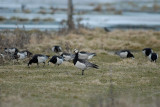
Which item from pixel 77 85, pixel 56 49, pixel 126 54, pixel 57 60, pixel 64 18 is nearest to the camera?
pixel 77 85

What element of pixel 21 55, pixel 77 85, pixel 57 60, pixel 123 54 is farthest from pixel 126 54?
pixel 77 85

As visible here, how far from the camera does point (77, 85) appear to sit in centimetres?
1354

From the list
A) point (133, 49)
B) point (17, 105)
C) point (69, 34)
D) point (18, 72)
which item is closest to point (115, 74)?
point (18, 72)

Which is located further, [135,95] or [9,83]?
[9,83]

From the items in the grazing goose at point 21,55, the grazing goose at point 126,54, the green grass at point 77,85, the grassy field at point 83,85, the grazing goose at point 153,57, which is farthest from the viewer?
the grazing goose at point 126,54

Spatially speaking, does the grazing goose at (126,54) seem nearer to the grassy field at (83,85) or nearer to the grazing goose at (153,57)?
the grassy field at (83,85)

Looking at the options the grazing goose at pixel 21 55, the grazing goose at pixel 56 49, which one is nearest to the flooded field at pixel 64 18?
the grazing goose at pixel 56 49

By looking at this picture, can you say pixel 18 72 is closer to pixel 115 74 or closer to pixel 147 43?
pixel 115 74

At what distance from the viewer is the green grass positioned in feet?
35.1

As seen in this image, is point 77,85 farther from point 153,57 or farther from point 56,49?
point 56,49

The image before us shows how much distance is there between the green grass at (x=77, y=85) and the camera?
421 inches

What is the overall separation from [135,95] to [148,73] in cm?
436

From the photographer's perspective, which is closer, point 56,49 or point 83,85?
point 83,85

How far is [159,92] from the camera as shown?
12578 millimetres
